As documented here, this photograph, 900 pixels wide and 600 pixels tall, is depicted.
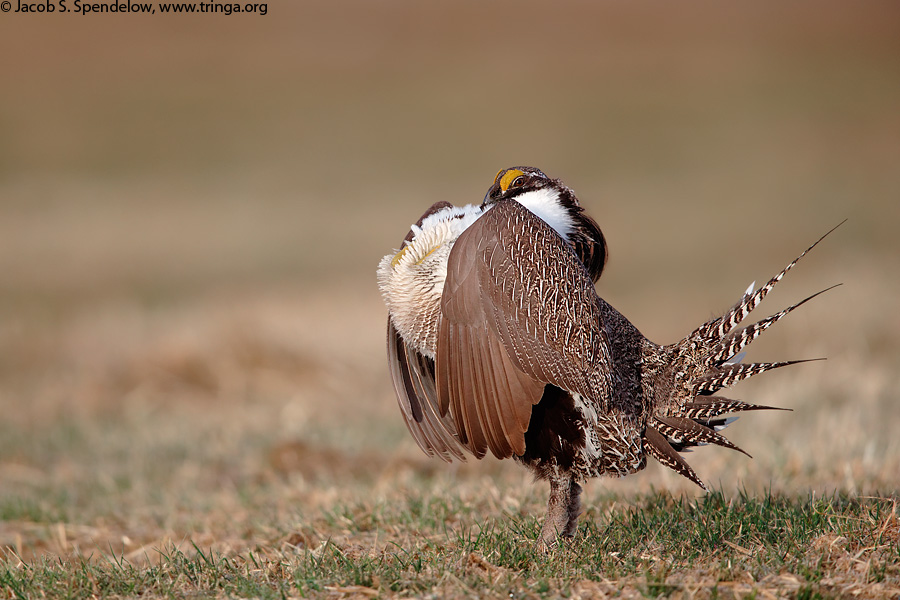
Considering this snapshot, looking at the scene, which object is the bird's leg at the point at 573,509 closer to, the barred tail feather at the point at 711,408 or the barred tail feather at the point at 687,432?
the barred tail feather at the point at 687,432

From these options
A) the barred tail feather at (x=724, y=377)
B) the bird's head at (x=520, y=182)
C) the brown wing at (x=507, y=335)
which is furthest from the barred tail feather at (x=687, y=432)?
the bird's head at (x=520, y=182)

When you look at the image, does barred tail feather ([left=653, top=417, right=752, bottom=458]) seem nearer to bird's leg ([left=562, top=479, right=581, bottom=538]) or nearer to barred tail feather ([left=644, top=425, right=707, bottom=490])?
barred tail feather ([left=644, top=425, right=707, bottom=490])

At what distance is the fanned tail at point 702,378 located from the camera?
11.9ft

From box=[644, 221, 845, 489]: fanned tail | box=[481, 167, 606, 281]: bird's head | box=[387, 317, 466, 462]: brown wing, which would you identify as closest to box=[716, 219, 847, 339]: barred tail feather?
box=[644, 221, 845, 489]: fanned tail

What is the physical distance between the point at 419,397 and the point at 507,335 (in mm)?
803

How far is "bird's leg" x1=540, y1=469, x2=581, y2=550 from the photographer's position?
3592mm

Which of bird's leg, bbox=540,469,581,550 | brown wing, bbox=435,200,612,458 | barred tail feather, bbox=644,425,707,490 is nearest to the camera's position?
brown wing, bbox=435,200,612,458

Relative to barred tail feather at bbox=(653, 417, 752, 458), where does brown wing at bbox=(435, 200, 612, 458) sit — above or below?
above

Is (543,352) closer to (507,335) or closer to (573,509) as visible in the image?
(507,335)

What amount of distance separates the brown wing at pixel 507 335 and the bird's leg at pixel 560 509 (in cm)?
33

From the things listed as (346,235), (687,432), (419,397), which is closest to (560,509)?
(687,432)

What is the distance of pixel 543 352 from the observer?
11.0ft

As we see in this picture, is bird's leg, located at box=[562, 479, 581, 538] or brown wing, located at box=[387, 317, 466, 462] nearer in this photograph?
bird's leg, located at box=[562, 479, 581, 538]

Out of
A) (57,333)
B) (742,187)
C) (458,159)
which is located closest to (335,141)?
(458,159)
